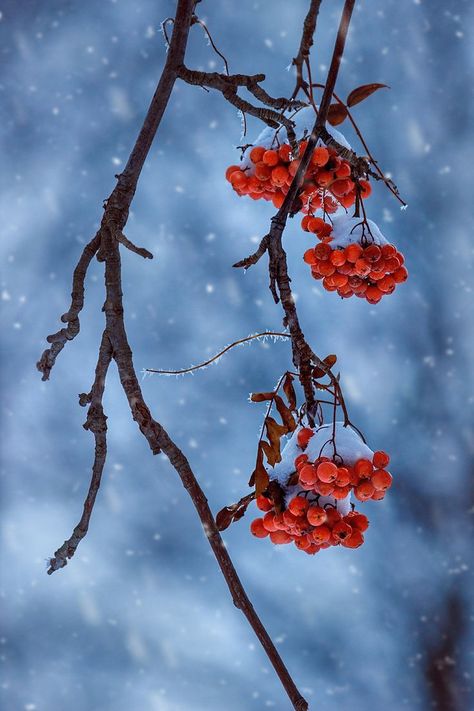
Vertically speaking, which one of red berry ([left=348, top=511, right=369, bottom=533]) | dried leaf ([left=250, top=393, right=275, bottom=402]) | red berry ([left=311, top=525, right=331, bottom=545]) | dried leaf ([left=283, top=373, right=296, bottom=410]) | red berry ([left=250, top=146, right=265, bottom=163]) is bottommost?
red berry ([left=311, top=525, right=331, bottom=545])

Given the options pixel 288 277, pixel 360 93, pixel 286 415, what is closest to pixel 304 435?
pixel 286 415

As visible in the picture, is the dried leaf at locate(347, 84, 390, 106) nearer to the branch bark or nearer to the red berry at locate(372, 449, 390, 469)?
the branch bark

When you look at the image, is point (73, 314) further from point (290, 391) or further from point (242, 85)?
point (242, 85)

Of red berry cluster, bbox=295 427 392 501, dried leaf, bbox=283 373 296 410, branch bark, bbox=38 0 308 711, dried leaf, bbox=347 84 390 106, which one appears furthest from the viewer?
dried leaf, bbox=347 84 390 106

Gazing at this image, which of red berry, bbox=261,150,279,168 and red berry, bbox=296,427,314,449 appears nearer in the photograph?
red berry, bbox=296,427,314,449

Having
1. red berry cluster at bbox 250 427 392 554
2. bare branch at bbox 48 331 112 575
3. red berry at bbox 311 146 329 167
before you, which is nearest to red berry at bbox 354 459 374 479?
red berry cluster at bbox 250 427 392 554

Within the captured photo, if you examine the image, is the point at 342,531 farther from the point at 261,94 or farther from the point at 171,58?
the point at 171,58

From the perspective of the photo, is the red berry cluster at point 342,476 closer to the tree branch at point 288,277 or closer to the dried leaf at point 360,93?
the tree branch at point 288,277
